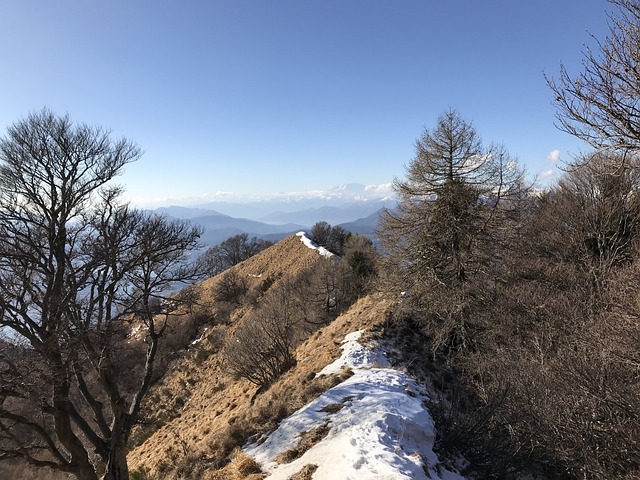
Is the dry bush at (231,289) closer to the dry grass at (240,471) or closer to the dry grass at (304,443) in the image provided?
the dry grass at (240,471)

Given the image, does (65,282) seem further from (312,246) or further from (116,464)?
(312,246)

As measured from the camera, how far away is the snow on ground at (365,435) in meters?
5.25

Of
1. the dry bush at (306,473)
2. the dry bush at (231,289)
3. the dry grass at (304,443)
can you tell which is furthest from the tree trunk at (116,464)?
the dry bush at (231,289)

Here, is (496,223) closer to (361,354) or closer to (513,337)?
(513,337)

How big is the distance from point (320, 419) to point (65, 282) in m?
6.03

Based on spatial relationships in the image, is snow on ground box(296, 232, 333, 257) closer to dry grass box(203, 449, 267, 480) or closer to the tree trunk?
the tree trunk

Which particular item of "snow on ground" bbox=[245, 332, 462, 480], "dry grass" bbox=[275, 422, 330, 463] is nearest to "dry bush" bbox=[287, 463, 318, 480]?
"snow on ground" bbox=[245, 332, 462, 480]

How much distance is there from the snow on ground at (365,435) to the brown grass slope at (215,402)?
75 cm

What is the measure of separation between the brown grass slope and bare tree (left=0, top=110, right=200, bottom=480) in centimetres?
199

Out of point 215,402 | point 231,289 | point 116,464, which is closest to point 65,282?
point 116,464

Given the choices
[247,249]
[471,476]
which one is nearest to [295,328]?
[471,476]

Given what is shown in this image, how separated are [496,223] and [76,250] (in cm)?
1282

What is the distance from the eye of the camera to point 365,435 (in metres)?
6.09

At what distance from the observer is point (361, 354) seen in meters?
11.5
